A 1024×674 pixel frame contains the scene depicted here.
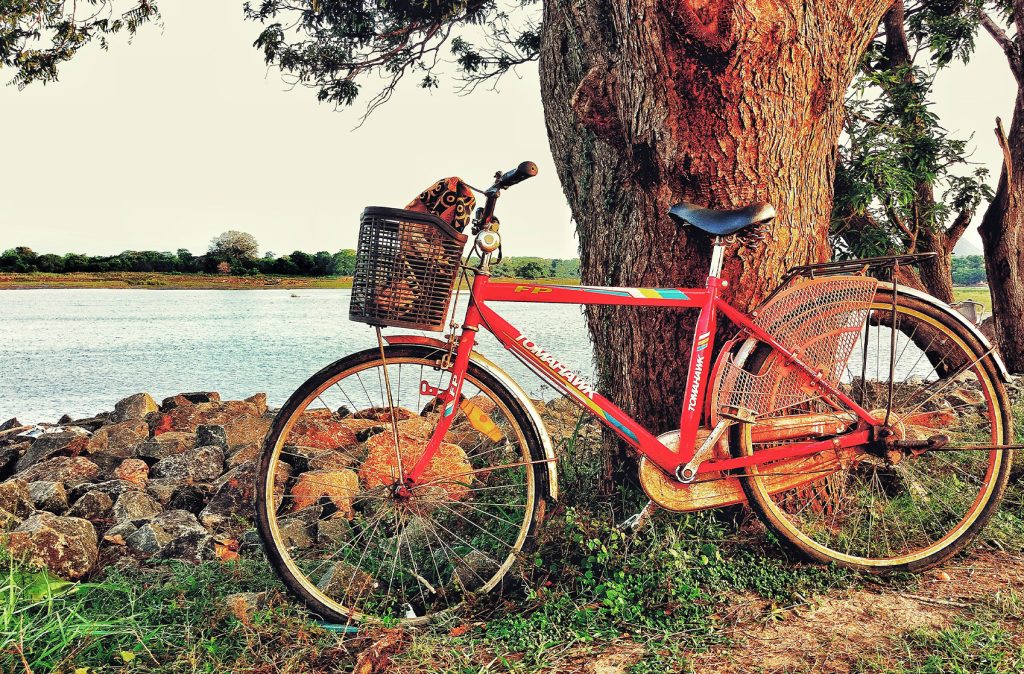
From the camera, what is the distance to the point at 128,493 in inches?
177

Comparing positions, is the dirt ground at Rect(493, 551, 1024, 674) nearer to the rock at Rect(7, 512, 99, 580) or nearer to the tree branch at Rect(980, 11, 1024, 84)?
the rock at Rect(7, 512, 99, 580)

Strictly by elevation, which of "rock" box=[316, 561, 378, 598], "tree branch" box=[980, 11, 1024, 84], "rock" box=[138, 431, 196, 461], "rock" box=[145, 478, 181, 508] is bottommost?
"rock" box=[145, 478, 181, 508]

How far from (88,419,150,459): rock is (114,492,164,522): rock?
4.44 ft

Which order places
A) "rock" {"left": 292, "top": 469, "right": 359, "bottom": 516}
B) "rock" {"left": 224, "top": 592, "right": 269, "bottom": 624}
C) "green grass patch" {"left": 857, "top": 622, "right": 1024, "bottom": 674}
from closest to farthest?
"green grass patch" {"left": 857, "top": 622, "right": 1024, "bottom": 674} → "rock" {"left": 224, "top": 592, "right": 269, "bottom": 624} → "rock" {"left": 292, "top": 469, "right": 359, "bottom": 516}

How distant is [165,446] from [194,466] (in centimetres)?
83

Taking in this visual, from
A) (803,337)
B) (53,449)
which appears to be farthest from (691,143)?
(53,449)

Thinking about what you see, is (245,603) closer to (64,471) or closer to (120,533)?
(120,533)

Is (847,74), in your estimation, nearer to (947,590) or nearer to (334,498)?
Result: (947,590)

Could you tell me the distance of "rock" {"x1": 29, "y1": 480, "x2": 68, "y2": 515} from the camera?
14.9ft

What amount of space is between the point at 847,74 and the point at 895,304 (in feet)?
3.58

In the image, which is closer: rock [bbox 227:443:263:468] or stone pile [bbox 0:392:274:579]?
stone pile [bbox 0:392:274:579]

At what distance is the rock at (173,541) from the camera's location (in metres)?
3.81

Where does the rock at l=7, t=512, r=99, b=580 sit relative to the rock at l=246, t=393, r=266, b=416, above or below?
above

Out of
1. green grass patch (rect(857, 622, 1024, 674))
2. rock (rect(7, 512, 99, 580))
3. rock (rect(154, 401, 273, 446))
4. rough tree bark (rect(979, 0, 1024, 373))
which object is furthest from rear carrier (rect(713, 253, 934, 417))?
rough tree bark (rect(979, 0, 1024, 373))
